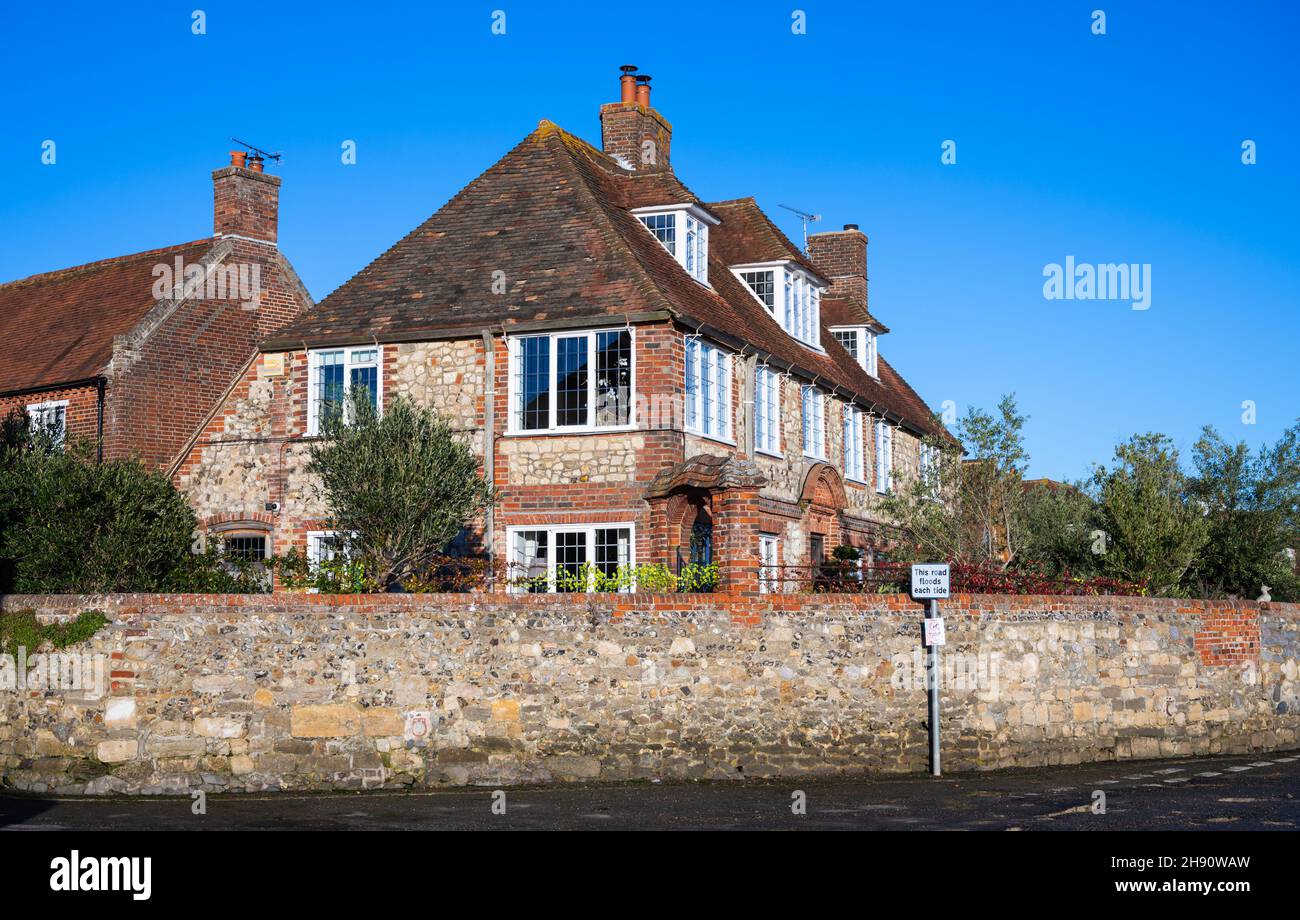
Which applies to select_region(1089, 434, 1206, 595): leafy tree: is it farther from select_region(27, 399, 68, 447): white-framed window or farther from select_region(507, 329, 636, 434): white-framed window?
select_region(27, 399, 68, 447): white-framed window

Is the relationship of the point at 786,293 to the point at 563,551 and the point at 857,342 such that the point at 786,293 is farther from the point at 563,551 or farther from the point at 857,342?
the point at 563,551

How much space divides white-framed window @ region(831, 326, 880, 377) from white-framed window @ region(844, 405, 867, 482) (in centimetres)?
458

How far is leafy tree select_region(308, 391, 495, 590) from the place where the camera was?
19484 mm

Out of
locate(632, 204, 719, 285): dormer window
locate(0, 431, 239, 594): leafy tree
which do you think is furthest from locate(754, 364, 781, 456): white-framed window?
locate(0, 431, 239, 594): leafy tree

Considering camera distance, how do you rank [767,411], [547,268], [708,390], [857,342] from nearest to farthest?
[708,390]
[547,268]
[767,411]
[857,342]

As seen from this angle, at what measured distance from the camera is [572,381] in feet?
81.4

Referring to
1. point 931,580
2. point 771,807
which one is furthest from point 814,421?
point 771,807

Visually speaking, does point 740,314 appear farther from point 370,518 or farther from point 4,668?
point 4,668

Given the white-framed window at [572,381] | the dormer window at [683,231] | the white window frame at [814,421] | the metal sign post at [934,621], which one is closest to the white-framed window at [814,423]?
the white window frame at [814,421]

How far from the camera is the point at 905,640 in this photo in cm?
1947

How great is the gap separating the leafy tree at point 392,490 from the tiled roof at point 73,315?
11.3 metres

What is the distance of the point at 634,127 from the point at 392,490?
1422 cm

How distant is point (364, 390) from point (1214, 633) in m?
14.2
